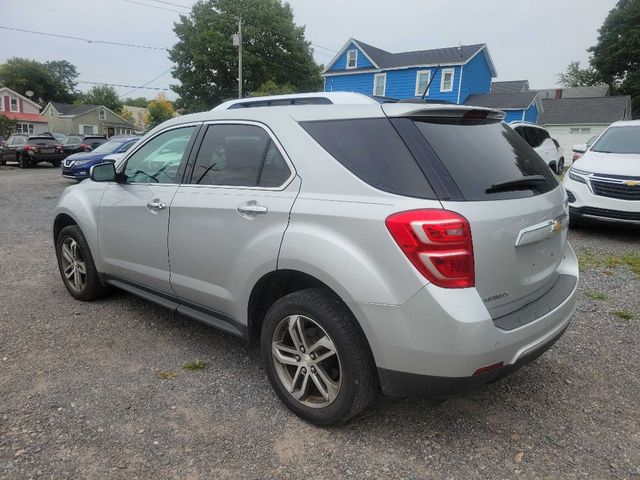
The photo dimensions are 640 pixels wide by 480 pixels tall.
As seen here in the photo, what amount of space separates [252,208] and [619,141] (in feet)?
23.9

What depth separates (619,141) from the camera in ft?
25.2

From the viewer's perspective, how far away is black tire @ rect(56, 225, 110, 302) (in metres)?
4.25

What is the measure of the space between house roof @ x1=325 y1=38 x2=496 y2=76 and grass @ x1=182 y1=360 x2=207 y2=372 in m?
30.1

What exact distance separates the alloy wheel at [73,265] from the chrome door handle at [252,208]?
225cm

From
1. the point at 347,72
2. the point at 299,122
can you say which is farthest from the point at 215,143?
the point at 347,72

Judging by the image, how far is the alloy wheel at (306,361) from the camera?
2541mm

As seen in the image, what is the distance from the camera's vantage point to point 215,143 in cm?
323

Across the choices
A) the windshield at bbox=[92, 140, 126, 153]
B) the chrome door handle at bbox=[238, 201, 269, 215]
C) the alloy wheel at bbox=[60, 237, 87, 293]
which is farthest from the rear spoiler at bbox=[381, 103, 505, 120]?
the windshield at bbox=[92, 140, 126, 153]

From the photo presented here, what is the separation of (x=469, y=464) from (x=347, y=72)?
34.4 m

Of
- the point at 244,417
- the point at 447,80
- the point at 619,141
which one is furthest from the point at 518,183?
the point at 447,80

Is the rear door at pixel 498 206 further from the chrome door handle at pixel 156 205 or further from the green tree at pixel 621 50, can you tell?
the green tree at pixel 621 50

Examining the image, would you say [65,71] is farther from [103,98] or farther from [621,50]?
[621,50]

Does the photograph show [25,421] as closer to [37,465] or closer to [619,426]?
[37,465]

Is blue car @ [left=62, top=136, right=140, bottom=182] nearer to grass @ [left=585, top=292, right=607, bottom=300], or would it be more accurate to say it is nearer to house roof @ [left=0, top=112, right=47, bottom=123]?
grass @ [left=585, top=292, right=607, bottom=300]
